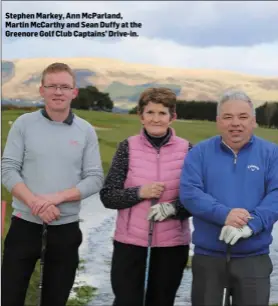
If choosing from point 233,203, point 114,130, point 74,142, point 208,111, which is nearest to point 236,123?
point 233,203

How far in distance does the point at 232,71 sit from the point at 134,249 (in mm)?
1134

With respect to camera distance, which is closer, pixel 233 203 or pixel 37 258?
pixel 233 203

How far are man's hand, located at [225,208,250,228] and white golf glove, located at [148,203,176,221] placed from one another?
0.32m

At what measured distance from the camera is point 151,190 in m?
2.16

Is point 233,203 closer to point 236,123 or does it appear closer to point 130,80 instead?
point 236,123

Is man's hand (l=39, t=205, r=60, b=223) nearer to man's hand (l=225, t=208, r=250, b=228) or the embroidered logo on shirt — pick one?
the embroidered logo on shirt

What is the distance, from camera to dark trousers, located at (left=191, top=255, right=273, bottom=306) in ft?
6.52

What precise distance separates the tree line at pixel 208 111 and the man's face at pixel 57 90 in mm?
534

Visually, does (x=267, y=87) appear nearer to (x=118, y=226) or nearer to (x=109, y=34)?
(x=109, y=34)

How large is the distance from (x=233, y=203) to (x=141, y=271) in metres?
0.53

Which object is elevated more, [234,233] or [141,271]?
[234,233]

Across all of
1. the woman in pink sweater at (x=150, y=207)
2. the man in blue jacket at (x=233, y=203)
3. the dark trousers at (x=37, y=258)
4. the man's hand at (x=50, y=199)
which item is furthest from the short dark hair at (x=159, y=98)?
the dark trousers at (x=37, y=258)

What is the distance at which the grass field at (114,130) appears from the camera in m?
2.77

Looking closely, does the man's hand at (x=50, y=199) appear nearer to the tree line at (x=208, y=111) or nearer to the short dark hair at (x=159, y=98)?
the short dark hair at (x=159, y=98)
